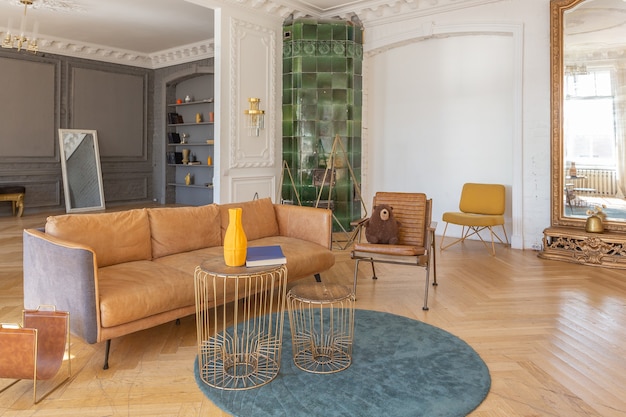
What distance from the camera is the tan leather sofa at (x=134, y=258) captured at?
2668 mm

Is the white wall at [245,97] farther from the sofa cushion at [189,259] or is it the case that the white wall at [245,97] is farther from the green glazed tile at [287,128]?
the sofa cushion at [189,259]

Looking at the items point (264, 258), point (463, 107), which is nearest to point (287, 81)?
point (463, 107)

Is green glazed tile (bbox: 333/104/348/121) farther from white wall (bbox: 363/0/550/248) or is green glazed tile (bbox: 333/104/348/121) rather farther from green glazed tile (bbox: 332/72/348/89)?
white wall (bbox: 363/0/550/248)

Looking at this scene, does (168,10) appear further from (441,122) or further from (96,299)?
(96,299)

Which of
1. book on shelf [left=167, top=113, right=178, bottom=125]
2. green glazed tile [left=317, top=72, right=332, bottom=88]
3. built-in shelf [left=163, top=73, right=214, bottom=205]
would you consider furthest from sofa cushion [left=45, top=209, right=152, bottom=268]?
book on shelf [left=167, top=113, right=178, bottom=125]

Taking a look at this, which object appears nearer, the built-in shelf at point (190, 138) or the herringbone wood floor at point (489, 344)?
the herringbone wood floor at point (489, 344)

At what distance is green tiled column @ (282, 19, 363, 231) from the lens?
7.07 m

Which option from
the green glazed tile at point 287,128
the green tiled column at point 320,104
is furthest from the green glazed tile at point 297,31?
the green glazed tile at point 287,128

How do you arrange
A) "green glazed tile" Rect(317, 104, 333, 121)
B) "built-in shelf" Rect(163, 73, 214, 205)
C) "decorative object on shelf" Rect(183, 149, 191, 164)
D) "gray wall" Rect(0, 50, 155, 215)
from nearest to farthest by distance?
"green glazed tile" Rect(317, 104, 333, 121)
"gray wall" Rect(0, 50, 155, 215)
"built-in shelf" Rect(163, 73, 214, 205)
"decorative object on shelf" Rect(183, 149, 191, 164)

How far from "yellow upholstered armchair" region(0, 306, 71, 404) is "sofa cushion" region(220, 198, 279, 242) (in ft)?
6.10

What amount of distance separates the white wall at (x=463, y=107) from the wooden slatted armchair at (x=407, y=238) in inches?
94.4

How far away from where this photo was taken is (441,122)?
283 inches

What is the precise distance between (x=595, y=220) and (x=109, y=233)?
5.01 m

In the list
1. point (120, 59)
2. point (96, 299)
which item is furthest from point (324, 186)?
point (120, 59)
